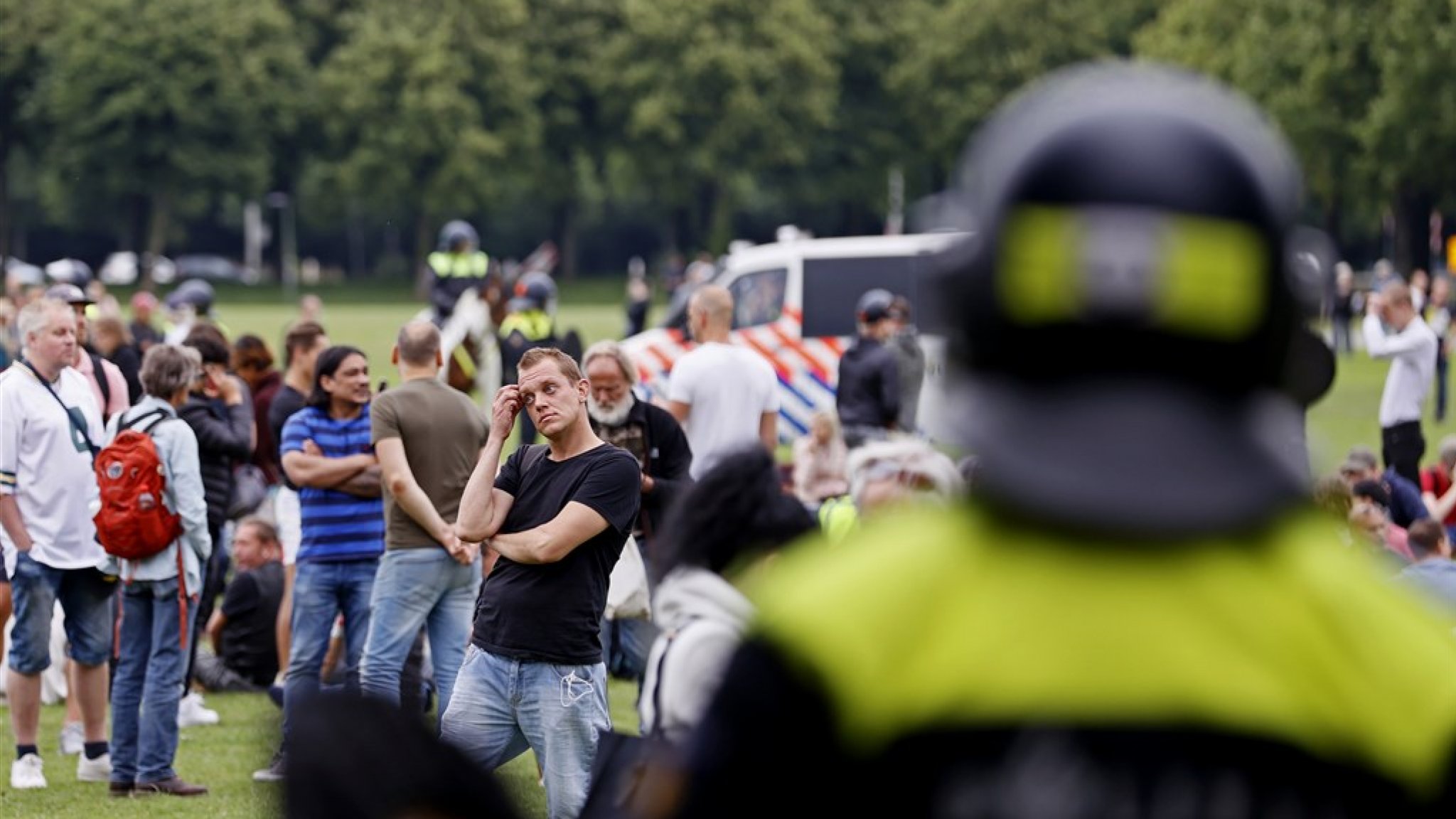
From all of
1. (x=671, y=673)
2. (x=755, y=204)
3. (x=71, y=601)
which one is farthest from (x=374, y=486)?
(x=755, y=204)

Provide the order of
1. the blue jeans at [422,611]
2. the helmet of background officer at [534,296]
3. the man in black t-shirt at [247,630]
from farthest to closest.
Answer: the helmet of background officer at [534,296], the man in black t-shirt at [247,630], the blue jeans at [422,611]

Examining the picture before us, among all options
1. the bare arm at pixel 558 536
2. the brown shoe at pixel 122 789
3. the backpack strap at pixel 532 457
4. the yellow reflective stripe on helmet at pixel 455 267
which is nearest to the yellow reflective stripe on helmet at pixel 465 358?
the yellow reflective stripe on helmet at pixel 455 267

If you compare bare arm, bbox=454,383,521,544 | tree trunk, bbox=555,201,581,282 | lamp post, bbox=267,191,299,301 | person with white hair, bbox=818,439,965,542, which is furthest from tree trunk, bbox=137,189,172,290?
person with white hair, bbox=818,439,965,542

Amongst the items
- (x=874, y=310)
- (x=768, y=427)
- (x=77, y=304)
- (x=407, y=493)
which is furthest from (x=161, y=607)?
(x=874, y=310)

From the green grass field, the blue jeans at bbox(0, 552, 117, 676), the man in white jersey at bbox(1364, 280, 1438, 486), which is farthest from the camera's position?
the man in white jersey at bbox(1364, 280, 1438, 486)

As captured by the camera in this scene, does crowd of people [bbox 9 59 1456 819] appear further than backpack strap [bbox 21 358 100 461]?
No

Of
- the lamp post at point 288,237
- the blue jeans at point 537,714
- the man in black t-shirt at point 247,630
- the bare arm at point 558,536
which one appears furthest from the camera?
the lamp post at point 288,237

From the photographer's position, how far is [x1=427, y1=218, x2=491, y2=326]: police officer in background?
2042 centimetres

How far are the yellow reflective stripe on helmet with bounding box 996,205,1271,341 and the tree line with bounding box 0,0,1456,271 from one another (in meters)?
71.3

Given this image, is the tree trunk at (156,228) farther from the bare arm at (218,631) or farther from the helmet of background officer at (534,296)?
the bare arm at (218,631)

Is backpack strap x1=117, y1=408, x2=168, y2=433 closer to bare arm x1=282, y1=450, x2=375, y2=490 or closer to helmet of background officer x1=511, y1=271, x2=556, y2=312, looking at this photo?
bare arm x1=282, y1=450, x2=375, y2=490

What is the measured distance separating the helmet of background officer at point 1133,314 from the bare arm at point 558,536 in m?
5.14

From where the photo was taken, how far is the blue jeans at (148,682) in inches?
341

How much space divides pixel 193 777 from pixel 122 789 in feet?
1.58
